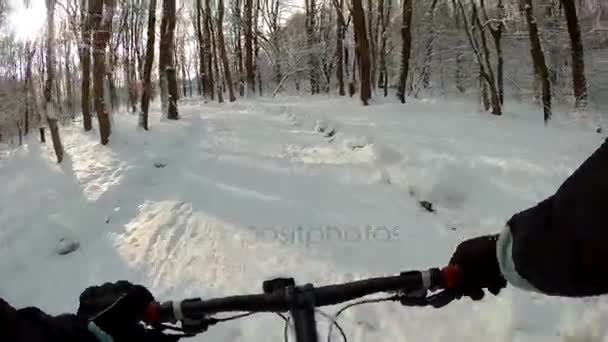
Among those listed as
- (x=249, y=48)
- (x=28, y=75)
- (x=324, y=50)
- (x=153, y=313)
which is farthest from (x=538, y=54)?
(x=28, y=75)

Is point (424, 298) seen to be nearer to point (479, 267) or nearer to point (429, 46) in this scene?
point (479, 267)

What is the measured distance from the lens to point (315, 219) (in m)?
6.29

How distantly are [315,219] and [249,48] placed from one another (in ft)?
80.7

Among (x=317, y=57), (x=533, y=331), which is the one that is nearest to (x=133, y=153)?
(x=533, y=331)

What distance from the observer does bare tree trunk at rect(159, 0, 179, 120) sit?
1777cm

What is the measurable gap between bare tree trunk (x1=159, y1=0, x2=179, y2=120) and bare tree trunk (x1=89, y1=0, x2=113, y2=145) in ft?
10.5

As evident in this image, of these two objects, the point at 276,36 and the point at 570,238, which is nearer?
the point at 570,238

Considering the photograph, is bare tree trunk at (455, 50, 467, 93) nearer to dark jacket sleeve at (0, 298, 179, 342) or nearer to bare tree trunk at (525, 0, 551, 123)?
bare tree trunk at (525, 0, 551, 123)

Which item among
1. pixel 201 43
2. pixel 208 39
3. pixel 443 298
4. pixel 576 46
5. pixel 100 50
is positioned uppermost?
pixel 208 39

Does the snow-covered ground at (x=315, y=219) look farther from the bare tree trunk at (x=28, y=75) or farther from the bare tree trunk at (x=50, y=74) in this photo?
the bare tree trunk at (x=28, y=75)

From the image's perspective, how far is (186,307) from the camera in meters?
1.68

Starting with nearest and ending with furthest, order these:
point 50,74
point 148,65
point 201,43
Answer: point 50,74 → point 148,65 → point 201,43

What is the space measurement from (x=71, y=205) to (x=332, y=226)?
5477 mm

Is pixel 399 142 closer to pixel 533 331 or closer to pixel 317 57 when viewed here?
pixel 533 331
